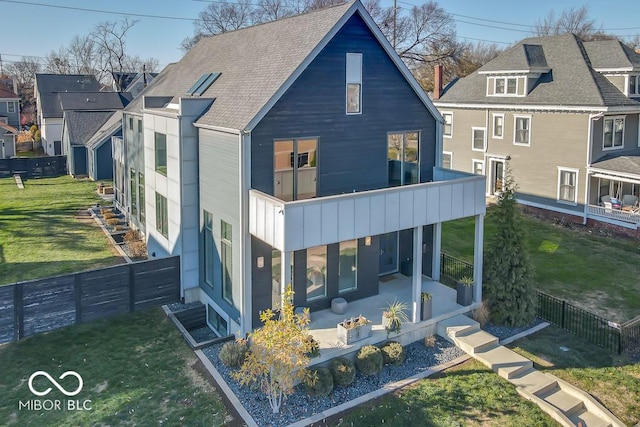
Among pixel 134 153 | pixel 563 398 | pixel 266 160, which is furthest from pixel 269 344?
pixel 134 153

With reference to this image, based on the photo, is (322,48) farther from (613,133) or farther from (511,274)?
(613,133)

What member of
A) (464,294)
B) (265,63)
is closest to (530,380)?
(464,294)

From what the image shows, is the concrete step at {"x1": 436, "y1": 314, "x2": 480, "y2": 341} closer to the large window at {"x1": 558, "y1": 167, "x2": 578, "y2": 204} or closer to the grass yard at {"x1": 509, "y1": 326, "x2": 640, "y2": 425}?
the grass yard at {"x1": 509, "y1": 326, "x2": 640, "y2": 425}

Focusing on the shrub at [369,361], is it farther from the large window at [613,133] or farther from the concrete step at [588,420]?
the large window at [613,133]

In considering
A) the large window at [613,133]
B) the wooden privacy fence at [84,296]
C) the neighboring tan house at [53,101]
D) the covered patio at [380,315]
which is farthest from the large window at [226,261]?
the neighboring tan house at [53,101]

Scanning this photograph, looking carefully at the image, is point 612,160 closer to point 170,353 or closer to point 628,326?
point 628,326

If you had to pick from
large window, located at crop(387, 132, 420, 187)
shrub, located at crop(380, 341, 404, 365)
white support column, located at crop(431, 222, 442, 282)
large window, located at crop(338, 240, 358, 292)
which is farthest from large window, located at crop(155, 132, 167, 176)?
shrub, located at crop(380, 341, 404, 365)

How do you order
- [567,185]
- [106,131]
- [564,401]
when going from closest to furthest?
[564,401], [567,185], [106,131]
